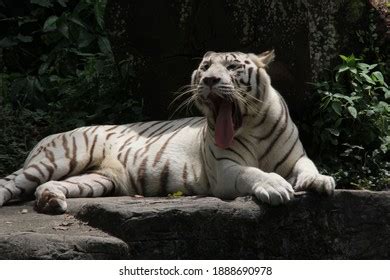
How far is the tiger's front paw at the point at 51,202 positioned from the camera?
5863 millimetres

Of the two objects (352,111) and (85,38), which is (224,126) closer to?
(352,111)

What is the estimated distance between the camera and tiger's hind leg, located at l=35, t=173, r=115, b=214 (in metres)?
5.88

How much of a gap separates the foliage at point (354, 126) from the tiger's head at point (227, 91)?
1219 mm

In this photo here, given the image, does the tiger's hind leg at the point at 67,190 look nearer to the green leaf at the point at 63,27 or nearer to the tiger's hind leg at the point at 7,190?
the tiger's hind leg at the point at 7,190

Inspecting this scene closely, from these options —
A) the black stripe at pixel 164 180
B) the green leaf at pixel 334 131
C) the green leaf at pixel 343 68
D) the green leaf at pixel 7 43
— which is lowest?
the black stripe at pixel 164 180

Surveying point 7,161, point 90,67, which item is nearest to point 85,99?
point 90,67

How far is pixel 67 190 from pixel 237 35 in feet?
7.18

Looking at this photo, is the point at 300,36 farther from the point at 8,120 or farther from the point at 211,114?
the point at 8,120

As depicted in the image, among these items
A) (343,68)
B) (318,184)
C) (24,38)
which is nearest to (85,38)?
(24,38)

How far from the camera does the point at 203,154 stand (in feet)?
20.9

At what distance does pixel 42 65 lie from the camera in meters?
9.75

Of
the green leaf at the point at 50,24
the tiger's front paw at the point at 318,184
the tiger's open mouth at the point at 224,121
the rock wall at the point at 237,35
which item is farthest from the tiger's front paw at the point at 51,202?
the green leaf at the point at 50,24

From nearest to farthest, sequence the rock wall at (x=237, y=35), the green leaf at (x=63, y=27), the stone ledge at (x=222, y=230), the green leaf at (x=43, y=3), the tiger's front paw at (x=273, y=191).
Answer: the stone ledge at (x=222, y=230)
the tiger's front paw at (x=273, y=191)
the rock wall at (x=237, y=35)
the green leaf at (x=63, y=27)
the green leaf at (x=43, y=3)

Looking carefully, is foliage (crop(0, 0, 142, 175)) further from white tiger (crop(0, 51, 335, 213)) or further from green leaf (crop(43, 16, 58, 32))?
white tiger (crop(0, 51, 335, 213))
